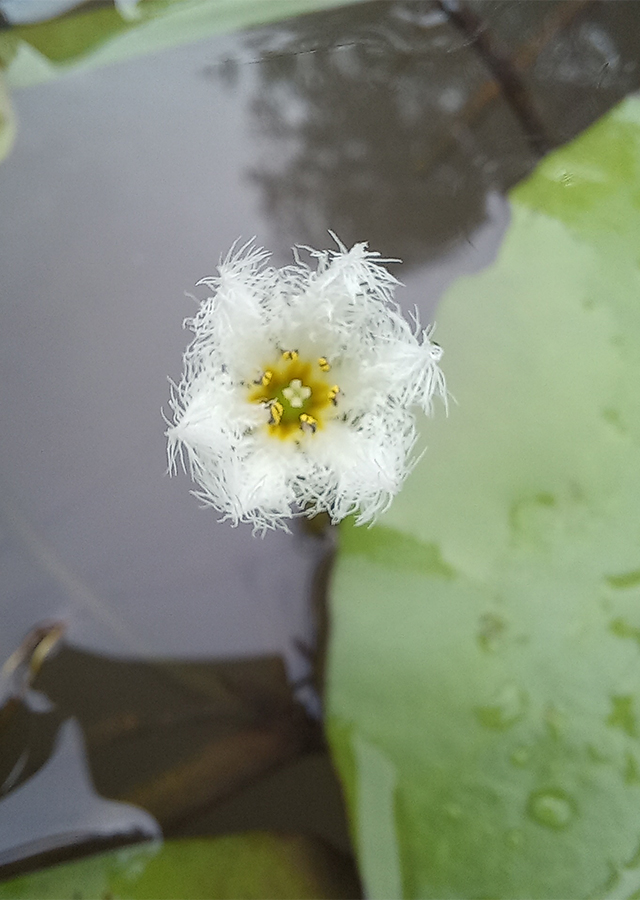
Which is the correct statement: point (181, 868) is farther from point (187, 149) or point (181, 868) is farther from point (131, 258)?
point (187, 149)

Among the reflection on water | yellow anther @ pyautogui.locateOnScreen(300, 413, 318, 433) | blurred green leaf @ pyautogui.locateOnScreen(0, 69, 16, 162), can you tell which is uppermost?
blurred green leaf @ pyautogui.locateOnScreen(0, 69, 16, 162)

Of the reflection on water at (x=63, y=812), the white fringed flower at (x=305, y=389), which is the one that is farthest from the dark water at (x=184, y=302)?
the white fringed flower at (x=305, y=389)

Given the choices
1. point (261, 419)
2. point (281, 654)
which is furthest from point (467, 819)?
point (261, 419)

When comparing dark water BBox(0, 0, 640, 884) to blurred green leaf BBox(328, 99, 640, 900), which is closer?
blurred green leaf BBox(328, 99, 640, 900)

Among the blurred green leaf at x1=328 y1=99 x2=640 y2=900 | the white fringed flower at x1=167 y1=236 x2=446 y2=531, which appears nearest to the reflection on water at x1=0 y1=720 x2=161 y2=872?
the blurred green leaf at x1=328 y1=99 x2=640 y2=900

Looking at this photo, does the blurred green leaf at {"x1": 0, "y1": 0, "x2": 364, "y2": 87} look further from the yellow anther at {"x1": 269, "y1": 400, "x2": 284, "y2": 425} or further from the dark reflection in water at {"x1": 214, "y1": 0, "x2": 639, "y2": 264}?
the yellow anther at {"x1": 269, "y1": 400, "x2": 284, "y2": 425}

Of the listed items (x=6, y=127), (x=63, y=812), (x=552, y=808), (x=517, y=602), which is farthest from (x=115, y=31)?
(x=552, y=808)

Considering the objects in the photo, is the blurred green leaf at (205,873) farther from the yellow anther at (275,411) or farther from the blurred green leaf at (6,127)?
the blurred green leaf at (6,127)
